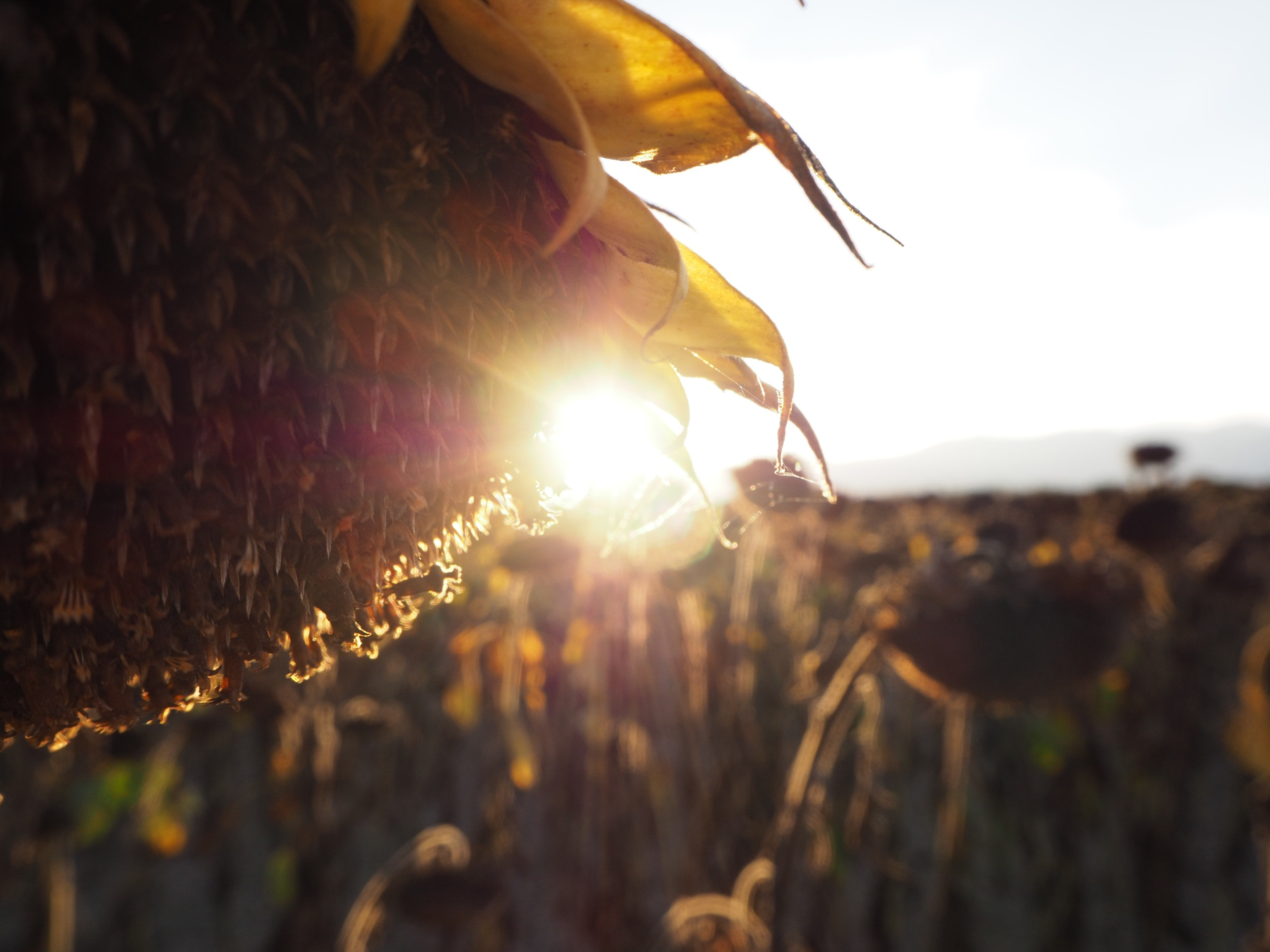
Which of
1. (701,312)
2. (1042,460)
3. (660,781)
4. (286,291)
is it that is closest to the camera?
(286,291)

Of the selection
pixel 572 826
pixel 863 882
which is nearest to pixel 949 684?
pixel 572 826

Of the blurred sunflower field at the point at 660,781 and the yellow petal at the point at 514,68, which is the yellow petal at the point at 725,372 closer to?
the yellow petal at the point at 514,68

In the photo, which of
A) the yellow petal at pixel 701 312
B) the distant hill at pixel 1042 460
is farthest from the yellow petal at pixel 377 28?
the distant hill at pixel 1042 460

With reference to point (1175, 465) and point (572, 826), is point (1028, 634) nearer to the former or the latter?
point (572, 826)

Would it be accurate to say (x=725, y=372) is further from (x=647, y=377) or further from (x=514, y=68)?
(x=514, y=68)

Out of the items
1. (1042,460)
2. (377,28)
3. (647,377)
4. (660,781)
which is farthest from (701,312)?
(1042,460)

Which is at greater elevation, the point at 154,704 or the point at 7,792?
the point at 154,704
